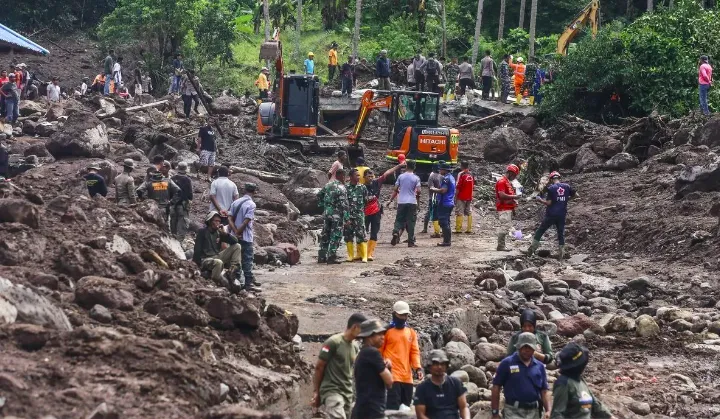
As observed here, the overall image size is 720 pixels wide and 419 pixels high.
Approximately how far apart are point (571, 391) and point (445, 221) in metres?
11.0

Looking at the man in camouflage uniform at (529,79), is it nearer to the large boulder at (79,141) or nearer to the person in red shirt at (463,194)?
the large boulder at (79,141)

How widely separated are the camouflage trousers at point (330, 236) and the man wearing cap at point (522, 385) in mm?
8148

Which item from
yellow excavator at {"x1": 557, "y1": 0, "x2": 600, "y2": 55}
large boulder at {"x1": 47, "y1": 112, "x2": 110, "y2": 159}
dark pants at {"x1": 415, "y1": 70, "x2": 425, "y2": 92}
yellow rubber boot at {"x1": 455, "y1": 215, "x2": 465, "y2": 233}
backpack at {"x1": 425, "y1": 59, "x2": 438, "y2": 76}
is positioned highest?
yellow excavator at {"x1": 557, "y1": 0, "x2": 600, "y2": 55}

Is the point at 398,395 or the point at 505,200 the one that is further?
the point at 505,200

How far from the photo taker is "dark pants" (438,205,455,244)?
20.4 metres

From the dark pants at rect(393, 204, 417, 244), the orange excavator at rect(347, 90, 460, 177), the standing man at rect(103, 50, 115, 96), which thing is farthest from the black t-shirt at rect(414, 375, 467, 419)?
the standing man at rect(103, 50, 115, 96)

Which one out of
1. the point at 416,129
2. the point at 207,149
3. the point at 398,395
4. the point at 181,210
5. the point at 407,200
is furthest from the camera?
the point at 416,129

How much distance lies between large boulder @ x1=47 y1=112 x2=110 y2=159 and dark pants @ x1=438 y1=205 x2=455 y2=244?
26.9 feet

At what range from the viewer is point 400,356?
1038cm

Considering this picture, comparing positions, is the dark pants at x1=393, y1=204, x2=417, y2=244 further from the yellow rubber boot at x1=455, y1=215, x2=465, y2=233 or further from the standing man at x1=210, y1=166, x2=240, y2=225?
the standing man at x1=210, y1=166, x2=240, y2=225

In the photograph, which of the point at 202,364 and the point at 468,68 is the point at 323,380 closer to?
the point at 202,364

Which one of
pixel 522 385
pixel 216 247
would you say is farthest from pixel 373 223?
pixel 522 385

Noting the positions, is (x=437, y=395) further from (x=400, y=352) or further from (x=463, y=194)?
(x=463, y=194)

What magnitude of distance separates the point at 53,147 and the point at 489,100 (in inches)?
686
